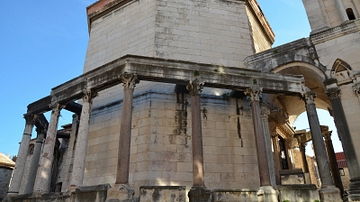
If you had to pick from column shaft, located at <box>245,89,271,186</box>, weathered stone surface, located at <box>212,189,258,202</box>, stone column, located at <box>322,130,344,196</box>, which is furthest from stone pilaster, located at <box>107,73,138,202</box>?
stone column, located at <box>322,130,344,196</box>

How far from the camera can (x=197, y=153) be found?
8.26m

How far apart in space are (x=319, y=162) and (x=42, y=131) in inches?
478

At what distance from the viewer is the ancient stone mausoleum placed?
857cm

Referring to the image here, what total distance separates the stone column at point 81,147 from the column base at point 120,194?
1805 mm

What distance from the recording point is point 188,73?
937cm

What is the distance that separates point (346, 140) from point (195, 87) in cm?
584

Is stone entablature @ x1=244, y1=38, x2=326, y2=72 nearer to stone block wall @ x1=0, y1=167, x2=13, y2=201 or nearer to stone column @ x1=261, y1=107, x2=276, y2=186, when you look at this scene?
stone column @ x1=261, y1=107, x2=276, y2=186

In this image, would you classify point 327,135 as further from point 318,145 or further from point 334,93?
point 318,145

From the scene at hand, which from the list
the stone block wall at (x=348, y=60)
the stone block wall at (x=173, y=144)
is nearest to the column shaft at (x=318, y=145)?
the stone block wall at (x=348, y=60)

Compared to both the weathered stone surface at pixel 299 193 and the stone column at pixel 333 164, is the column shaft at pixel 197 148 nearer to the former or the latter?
the weathered stone surface at pixel 299 193

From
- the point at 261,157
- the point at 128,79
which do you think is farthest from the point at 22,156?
the point at 261,157

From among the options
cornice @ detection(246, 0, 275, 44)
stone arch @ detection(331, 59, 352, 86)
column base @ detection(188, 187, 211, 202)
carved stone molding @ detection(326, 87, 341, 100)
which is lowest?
column base @ detection(188, 187, 211, 202)

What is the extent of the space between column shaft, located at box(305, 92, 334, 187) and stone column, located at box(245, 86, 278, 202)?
1.83m

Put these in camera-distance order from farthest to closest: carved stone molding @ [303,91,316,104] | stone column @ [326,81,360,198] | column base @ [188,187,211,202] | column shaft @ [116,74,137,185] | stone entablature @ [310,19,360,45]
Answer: stone entablature @ [310,19,360,45]
carved stone molding @ [303,91,316,104]
stone column @ [326,81,360,198]
column shaft @ [116,74,137,185]
column base @ [188,187,211,202]
